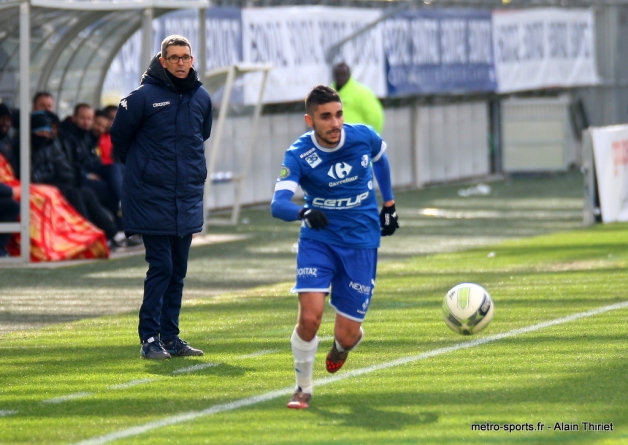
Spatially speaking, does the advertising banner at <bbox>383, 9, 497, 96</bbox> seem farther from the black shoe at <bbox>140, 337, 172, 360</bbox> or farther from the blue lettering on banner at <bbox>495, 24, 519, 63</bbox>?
the black shoe at <bbox>140, 337, 172, 360</bbox>

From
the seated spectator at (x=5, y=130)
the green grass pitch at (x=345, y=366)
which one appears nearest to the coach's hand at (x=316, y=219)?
the green grass pitch at (x=345, y=366)

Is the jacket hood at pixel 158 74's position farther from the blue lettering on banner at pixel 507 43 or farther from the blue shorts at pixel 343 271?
the blue lettering on banner at pixel 507 43

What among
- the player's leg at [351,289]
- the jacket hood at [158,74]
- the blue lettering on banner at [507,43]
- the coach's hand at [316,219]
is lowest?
the player's leg at [351,289]

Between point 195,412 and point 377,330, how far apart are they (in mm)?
3057

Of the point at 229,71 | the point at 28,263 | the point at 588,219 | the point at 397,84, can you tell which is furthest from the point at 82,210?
the point at 397,84

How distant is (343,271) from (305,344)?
493mm

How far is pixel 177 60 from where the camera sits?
8344 millimetres

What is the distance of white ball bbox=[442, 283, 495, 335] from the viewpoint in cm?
827

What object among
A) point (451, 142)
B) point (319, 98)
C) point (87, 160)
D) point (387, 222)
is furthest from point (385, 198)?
point (451, 142)

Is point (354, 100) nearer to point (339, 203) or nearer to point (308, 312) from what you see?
point (339, 203)

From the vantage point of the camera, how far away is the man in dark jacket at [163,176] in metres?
8.41

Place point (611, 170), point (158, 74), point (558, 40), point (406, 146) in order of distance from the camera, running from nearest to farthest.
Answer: point (158, 74)
point (611, 170)
point (406, 146)
point (558, 40)

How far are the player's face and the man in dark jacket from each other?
1928 millimetres

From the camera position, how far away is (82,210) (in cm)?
1451
